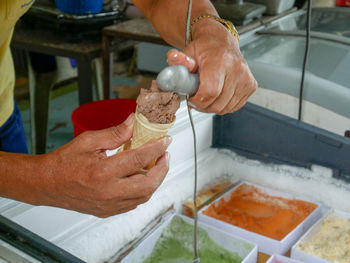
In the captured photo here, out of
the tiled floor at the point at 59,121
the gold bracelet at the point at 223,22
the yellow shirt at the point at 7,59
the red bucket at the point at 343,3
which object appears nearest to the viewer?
the gold bracelet at the point at 223,22

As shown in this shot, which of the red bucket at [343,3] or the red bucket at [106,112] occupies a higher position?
the red bucket at [343,3]

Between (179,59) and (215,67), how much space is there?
0.11 m

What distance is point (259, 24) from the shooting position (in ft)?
6.79

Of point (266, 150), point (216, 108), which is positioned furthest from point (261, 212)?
point (216, 108)

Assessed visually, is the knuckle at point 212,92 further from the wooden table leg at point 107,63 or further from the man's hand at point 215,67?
the wooden table leg at point 107,63

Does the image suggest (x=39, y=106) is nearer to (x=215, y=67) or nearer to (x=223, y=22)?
(x=223, y=22)

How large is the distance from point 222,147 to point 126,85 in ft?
10.3

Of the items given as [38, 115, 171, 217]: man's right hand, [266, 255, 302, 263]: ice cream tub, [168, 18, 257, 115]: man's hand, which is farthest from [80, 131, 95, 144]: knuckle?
[266, 255, 302, 263]: ice cream tub

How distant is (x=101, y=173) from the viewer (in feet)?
2.48

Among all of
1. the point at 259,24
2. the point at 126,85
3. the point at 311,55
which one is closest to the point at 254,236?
the point at 311,55

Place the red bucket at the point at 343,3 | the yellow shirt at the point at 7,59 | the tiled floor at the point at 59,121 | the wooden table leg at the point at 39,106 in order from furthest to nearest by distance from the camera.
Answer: the tiled floor at the point at 59,121 < the wooden table leg at the point at 39,106 < the red bucket at the point at 343,3 < the yellow shirt at the point at 7,59

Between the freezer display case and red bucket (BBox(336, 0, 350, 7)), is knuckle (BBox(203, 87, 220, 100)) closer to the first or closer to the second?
the freezer display case

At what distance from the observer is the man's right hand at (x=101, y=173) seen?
2.49 feet

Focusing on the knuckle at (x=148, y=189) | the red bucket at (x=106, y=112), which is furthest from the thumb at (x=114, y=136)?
the red bucket at (x=106, y=112)
